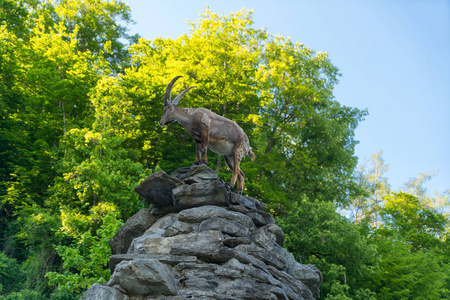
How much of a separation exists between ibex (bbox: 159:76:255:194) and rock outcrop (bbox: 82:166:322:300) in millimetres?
619

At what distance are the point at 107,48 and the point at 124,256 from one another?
2069 cm

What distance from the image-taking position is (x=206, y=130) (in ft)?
33.0

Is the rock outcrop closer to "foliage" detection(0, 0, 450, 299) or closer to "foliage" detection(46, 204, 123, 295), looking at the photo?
"foliage" detection(46, 204, 123, 295)

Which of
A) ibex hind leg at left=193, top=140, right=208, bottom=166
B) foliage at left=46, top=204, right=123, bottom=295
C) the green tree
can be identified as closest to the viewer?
ibex hind leg at left=193, top=140, right=208, bottom=166

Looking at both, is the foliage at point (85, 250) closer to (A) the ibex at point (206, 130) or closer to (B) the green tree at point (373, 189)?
(A) the ibex at point (206, 130)

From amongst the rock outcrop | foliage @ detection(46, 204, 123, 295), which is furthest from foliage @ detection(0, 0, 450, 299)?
the rock outcrop

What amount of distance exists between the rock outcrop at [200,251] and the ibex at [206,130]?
619 millimetres

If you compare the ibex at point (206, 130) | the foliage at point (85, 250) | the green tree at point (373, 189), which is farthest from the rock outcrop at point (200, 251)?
the green tree at point (373, 189)

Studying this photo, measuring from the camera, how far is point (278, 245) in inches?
400

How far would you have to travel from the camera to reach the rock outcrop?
7.40m

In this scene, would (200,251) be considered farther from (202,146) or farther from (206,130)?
(206,130)

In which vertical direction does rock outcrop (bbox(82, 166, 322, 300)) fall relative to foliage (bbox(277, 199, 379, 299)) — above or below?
below

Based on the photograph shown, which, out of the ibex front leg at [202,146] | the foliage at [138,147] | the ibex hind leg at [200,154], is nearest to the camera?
the ibex front leg at [202,146]

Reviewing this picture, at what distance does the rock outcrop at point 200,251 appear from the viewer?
24.3ft
